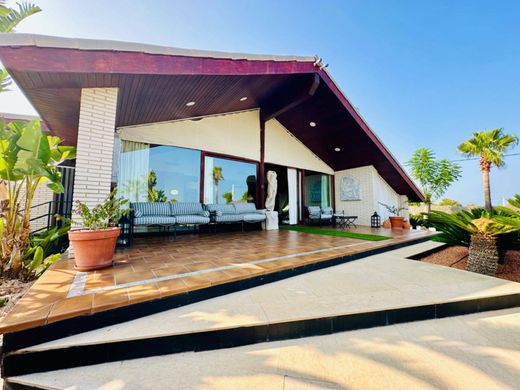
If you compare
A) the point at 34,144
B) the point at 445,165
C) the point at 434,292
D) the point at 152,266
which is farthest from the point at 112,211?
the point at 445,165

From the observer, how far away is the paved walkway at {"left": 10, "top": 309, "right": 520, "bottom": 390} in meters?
1.18

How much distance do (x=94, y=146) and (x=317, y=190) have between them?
873 cm

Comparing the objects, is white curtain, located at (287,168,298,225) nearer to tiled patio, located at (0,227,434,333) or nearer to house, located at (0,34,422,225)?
house, located at (0,34,422,225)

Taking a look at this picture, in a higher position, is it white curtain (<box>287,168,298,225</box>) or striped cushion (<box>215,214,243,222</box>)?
white curtain (<box>287,168,298,225</box>)

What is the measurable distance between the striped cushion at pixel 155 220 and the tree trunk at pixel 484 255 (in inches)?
215

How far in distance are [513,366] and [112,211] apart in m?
3.90

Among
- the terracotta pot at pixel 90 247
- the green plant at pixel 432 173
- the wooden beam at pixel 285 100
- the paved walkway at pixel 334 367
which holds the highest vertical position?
the wooden beam at pixel 285 100

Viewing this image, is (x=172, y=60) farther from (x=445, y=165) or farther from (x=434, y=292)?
(x=445, y=165)

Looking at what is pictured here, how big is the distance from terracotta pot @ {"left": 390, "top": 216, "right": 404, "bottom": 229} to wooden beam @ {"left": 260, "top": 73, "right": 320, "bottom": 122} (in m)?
5.87

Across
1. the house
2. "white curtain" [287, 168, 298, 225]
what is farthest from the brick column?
"white curtain" [287, 168, 298, 225]

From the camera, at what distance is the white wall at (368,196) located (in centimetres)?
888

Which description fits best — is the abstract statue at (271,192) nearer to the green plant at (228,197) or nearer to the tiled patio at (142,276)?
the green plant at (228,197)

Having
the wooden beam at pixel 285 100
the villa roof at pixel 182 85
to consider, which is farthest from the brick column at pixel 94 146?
the wooden beam at pixel 285 100

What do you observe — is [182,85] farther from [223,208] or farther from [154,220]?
[223,208]
